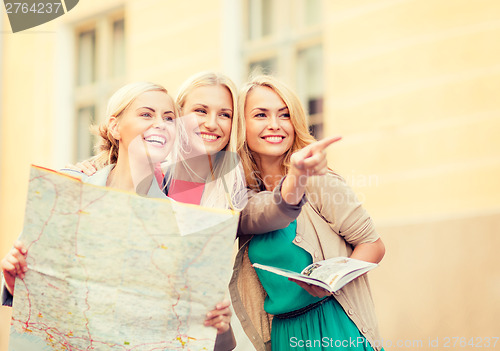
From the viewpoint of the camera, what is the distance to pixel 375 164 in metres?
5.66

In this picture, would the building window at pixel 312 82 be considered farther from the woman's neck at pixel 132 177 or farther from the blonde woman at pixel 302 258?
the woman's neck at pixel 132 177

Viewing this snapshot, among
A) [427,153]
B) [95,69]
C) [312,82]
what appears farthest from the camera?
[95,69]

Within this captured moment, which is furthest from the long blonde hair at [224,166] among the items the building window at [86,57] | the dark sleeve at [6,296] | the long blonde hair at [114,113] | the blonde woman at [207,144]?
the building window at [86,57]

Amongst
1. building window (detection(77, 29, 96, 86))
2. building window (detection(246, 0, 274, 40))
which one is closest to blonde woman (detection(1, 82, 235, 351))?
building window (detection(246, 0, 274, 40))

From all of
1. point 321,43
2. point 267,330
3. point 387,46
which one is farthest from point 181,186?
Result: point 321,43

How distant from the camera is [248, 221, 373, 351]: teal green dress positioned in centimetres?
253

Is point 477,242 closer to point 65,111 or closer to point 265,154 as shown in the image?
point 265,154

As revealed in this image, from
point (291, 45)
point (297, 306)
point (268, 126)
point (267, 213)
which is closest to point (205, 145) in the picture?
point (268, 126)

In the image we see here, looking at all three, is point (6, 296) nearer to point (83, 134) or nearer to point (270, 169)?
point (270, 169)

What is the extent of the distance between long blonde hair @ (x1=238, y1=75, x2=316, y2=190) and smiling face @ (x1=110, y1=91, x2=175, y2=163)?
1.27 ft

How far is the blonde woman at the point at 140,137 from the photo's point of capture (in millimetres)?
2432

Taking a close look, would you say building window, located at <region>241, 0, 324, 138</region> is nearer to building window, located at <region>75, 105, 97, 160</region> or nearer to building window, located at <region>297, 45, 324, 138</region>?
building window, located at <region>297, 45, 324, 138</region>

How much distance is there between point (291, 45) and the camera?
6918 mm

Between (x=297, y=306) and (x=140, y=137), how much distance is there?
89 cm
